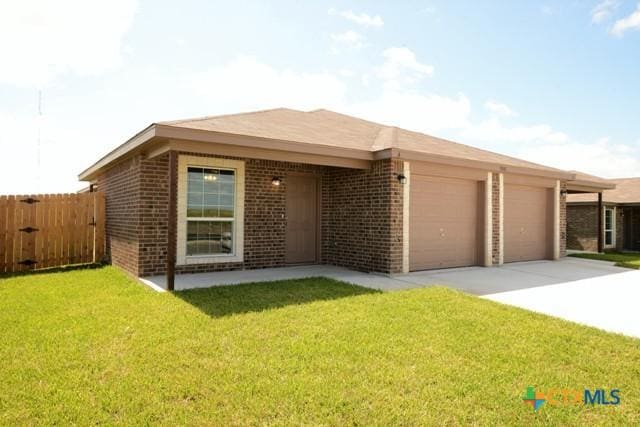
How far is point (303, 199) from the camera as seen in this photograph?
10.1 metres

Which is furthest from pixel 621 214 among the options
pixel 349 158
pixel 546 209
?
pixel 349 158

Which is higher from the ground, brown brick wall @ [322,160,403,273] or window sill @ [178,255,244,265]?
brown brick wall @ [322,160,403,273]

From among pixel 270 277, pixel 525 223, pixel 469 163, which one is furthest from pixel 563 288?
pixel 270 277

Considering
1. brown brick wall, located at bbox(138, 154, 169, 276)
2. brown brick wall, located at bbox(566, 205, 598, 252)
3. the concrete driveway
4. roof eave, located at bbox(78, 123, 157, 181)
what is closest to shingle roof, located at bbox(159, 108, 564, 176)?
roof eave, located at bbox(78, 123, 157, 181)

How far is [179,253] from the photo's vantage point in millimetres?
8273

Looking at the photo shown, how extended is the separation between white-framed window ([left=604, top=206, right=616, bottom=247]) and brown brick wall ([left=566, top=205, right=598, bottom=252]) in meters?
1.58

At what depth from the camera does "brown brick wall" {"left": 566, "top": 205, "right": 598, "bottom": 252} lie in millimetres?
17453

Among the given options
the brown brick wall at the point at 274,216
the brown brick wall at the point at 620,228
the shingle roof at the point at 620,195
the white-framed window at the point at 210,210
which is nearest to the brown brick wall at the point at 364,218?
the brown brick wall at the point at 274,216

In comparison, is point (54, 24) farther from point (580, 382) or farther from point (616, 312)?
point (616, 312)

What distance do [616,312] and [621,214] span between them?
1707 cm

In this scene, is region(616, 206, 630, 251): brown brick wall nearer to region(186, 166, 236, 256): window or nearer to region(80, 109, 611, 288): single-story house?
region(80, 109, 611, 288): single-story house

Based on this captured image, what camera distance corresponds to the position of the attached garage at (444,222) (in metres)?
9.16

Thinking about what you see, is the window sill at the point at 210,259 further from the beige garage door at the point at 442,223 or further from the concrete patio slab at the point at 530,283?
the beige garage door at the point at 442,223

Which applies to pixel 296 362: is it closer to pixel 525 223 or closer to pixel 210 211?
pixel 210 211
